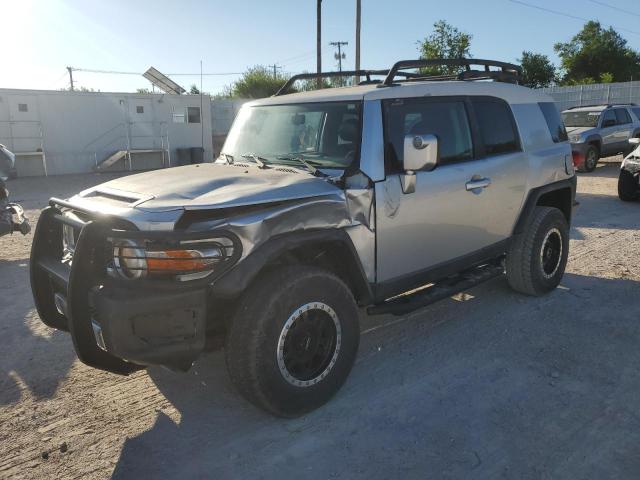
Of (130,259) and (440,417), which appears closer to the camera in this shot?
(130,259)

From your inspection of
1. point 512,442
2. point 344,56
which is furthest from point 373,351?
point 344,56

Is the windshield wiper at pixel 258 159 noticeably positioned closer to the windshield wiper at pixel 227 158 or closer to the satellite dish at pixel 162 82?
the windshield wiper at pixel 227 158

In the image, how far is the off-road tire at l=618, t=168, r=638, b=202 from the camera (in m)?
10.5

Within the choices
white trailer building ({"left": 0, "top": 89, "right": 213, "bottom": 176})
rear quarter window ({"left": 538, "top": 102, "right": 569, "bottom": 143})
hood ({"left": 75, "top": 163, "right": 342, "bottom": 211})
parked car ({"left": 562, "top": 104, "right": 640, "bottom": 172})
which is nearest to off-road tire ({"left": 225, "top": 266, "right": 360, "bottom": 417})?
hood ({"left": 75, "top": 163, "right": 342, "bottom": 211})

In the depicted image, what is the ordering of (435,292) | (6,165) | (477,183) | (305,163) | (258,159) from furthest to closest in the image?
(6,165) < (477,183) < (435,292) < (258,159) < (305,163)

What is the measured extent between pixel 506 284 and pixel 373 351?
2.16 m

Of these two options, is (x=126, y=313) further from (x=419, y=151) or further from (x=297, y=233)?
(x=419, y=151)

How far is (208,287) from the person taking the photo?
2754mm

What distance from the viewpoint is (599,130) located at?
15742 millimetres

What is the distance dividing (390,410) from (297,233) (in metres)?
1.24

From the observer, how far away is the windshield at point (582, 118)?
1606cm

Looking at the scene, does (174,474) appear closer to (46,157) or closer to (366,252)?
(366,252)

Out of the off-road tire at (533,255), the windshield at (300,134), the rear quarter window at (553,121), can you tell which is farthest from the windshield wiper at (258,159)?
the rear quarter window at (553,121)

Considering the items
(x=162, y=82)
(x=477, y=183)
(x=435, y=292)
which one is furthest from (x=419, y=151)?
(x=162, y=82)
